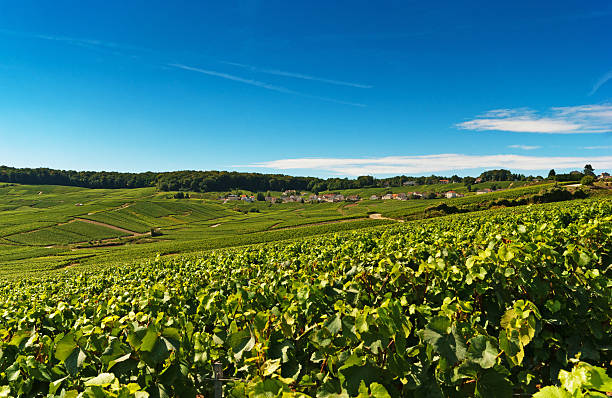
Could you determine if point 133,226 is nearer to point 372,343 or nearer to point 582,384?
point 372,343

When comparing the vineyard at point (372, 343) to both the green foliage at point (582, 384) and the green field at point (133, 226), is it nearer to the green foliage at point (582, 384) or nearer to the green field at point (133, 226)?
the green foliage at point (582, 384)

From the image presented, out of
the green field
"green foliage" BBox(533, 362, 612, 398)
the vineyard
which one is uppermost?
"green foliage" BBox(533, 362, 612, 398)

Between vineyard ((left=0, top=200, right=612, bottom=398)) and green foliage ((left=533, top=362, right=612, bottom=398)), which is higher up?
green foliage ((left=533, top=362, right=612, bottom=398))

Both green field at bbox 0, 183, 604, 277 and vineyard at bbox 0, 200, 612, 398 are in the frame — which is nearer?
vineyard at bbox 0, 200, 612, 398

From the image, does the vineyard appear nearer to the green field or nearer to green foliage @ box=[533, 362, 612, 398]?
green foliage @ box=[533, 362, 612, 398]

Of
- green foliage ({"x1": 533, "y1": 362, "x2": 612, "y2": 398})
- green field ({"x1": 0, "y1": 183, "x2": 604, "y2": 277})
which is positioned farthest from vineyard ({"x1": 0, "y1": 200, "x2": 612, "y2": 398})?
green field ({"x1": 0, "y1": 183, "x2": 604, "y2": 277})

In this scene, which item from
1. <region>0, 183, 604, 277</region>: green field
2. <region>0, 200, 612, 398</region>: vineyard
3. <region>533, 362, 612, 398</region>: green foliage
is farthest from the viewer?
<region>0, 183, 604, 277</region>: green field

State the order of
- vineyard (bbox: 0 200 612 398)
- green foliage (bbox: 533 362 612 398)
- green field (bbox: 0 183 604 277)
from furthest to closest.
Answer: green field (bbox: 0 183 604 277) → vineyard (bbox: 0 200 612 398) → green foliage (bbox: 533 362 612 398)

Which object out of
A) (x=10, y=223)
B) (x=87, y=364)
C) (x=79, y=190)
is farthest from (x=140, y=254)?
(x=79, y=190)

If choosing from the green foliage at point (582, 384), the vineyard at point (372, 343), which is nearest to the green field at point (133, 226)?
the vineyard at point (372, 343)

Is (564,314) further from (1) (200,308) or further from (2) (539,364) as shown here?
(1) (200,308)

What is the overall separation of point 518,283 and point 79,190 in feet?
716

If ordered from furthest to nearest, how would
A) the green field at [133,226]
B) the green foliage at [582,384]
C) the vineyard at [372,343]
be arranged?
1. the green field at [133,226]
2. the vineyard at [372,343]
3. the green foliage at [582,384]

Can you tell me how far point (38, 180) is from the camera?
194 m
